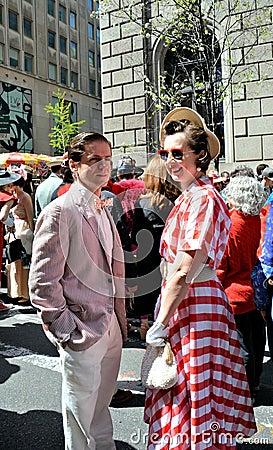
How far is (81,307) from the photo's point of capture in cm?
253

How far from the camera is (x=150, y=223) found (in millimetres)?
4570

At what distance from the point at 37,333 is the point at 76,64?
1798 inches

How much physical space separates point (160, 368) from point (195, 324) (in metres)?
0.29

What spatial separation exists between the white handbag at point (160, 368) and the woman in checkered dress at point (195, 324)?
54 millimetres

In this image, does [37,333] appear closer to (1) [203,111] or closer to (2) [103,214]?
(2) [103,214]

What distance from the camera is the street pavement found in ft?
10.9

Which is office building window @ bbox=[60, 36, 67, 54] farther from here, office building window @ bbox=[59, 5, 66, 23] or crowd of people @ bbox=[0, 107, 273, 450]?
crowd of people @ bbox=[0, 107, 273, 450]

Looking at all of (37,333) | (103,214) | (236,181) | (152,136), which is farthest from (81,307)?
(152,136)

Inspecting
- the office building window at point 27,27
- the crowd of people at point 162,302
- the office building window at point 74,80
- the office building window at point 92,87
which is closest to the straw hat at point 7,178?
the crowd of people at point 162,302

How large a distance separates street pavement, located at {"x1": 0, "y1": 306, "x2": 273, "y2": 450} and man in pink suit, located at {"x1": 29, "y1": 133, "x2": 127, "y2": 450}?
2.79 ft

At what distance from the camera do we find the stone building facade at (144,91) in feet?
33.7

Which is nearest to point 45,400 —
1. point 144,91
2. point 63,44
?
point 144,91

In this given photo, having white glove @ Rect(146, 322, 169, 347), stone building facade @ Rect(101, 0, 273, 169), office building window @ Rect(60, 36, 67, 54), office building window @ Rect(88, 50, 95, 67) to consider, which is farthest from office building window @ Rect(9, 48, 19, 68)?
white glove @ Rect(146, 322, 169, 347)

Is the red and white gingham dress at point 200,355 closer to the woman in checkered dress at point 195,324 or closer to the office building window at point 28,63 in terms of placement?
the woman in checkered dress at point 195,324
